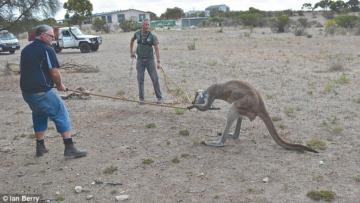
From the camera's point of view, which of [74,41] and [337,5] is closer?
[74,41]

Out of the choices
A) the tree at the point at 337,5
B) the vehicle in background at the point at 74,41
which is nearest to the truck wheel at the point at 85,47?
the vehicle in background at the point at 74,41

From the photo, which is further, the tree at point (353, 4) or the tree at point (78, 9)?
the tree at point (353, 4)

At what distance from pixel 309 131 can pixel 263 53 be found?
1689 centimetres

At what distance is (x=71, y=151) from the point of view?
781 cm

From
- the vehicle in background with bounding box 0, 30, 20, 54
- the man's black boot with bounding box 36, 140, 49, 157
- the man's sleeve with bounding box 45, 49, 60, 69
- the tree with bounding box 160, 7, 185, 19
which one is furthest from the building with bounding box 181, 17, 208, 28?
the man's sleeve with bounding box 45, 49, 60, 69

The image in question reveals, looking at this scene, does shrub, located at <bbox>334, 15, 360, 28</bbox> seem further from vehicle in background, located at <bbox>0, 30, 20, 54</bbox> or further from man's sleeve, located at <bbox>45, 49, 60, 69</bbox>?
man's sleeve, located at <bbox>45, 49, 60, 69</bbox>

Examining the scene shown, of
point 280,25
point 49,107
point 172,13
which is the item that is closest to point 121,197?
point 49,107

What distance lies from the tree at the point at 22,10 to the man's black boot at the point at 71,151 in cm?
1065

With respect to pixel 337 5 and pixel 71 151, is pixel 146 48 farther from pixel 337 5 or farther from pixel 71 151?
pixel 337 5

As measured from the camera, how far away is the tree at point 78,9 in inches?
2731

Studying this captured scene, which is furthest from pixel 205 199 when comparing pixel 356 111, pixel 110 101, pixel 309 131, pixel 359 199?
pixel 110 101

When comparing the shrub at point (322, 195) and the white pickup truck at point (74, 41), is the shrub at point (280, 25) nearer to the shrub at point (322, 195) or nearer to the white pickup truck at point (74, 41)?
the white pickup truck at point (74, 41)

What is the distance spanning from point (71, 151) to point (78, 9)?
6482cm

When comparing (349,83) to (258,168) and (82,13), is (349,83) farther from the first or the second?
(82,13)
